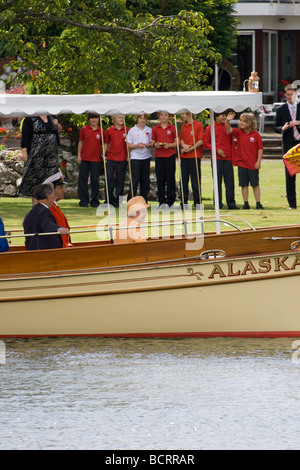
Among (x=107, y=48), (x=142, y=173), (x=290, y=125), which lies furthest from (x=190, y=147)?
(x=107, y=48)

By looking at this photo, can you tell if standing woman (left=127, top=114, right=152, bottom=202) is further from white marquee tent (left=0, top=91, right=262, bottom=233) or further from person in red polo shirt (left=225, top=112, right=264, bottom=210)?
white marquee tent (left=0, top=91, right=262, bottom=233)

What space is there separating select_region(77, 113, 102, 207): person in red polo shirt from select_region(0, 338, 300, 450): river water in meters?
8.58

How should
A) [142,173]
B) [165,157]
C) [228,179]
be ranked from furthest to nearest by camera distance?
[228,179] → [142,173] → [165,157]

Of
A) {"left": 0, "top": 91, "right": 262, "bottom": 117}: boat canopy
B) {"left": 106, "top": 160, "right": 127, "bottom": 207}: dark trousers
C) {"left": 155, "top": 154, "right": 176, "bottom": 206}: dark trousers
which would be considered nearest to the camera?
{"left": 0, "top": 91, "right": 262, "bottom": 117}: boat canopy

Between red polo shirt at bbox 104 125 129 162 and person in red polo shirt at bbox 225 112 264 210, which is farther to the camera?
person in red polo shirt at bbox 225 112 264 210

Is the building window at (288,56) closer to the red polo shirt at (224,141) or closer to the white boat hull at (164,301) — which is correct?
the red polo shirt at (224,141)

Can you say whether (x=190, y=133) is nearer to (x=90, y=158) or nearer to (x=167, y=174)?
(x=167, y=174)

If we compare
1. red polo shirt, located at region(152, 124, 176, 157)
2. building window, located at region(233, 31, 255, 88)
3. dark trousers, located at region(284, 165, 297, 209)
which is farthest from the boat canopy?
building window, located at region(233, 31, 255, 88)

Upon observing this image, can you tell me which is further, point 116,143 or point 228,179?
point 228,179

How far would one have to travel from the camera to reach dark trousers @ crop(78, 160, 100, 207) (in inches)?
743

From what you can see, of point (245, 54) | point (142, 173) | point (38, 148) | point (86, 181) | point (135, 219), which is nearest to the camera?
point (135, 219)

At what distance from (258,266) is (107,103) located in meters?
2.20

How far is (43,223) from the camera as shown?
10.5 metres
